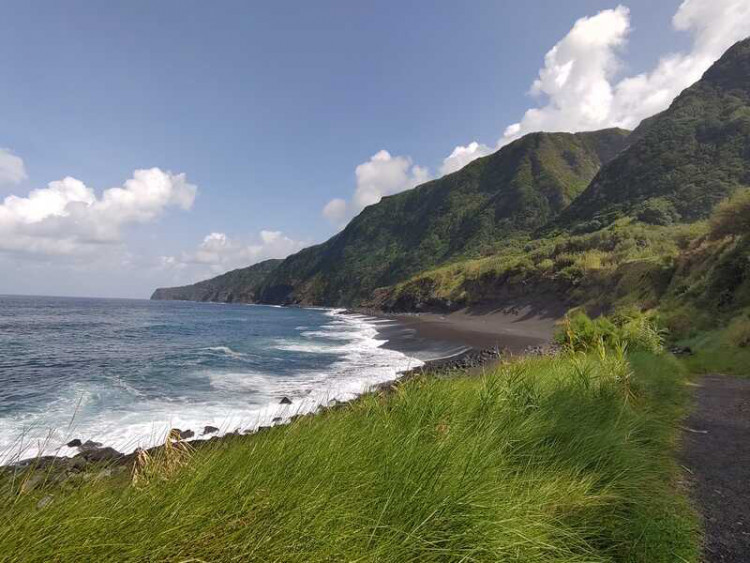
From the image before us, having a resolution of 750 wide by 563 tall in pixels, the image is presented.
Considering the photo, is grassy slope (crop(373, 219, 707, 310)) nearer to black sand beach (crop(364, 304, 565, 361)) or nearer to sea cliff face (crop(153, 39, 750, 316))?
sea cliff face (crop(153, 39, 750, 316))

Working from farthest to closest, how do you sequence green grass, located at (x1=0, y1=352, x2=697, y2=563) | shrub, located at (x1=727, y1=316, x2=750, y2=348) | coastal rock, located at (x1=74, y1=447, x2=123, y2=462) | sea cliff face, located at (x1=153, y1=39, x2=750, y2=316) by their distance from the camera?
sea cliff face, located at (x1=153, y1=39, x2=750, y2=316) < shrub, located at (x1=727, y1=316, x2=750, y2=348) < coastal rock, located at (x1=74, y1=447, x2=123, y2=462) < green grass, located at (x1=0, y1=352, x2=697, y2=563)

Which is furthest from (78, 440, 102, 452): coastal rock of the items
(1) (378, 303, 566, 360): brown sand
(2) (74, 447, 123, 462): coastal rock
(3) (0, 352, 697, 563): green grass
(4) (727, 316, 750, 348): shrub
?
(1) (378, 303, 566, 360): brown sand

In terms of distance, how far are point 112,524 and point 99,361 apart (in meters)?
29.1

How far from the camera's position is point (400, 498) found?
2441 mm

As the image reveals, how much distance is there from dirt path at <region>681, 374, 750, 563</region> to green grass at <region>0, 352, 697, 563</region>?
255 millimetres

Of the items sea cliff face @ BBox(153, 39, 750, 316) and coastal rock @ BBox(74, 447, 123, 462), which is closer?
coastal rock @ BBox(74, 447, 123, 462)

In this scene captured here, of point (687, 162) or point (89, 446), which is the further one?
point (687, 162)

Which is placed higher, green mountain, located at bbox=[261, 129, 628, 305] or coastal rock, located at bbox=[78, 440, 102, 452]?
green mountain, located at bbox=[261, 129, 628, 305]

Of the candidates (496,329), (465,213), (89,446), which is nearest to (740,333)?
(89,446)

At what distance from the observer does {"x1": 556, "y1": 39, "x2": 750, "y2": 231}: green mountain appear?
204 feet

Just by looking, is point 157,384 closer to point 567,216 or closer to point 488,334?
point 488,334

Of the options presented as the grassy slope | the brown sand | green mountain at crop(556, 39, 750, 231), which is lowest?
the brown sand

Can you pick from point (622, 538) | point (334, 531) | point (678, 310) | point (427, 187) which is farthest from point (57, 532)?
point (427, 187)

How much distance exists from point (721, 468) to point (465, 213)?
14232cm
